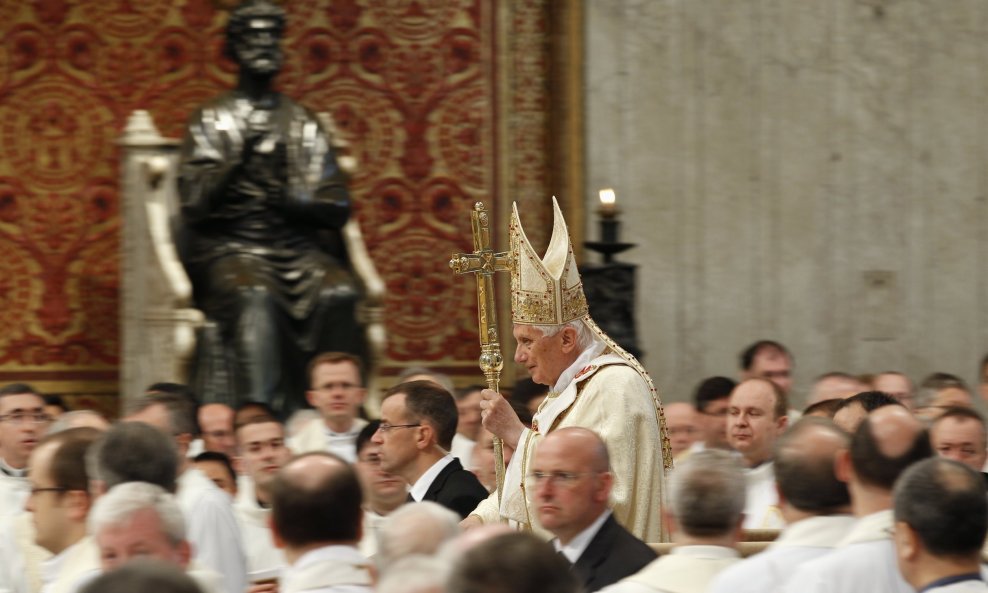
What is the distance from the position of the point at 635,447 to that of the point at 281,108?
4.76 m

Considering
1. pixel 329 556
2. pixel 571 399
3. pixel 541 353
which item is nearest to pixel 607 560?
pixel 329 556

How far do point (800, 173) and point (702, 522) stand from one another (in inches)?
297

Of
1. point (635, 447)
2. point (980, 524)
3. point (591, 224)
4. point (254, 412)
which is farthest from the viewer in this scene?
point (591, 224)

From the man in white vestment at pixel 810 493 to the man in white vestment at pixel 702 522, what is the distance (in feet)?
0.38

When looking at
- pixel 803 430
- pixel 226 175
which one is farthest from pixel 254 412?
pixel 803 430

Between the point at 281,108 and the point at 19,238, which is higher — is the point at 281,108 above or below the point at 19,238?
above

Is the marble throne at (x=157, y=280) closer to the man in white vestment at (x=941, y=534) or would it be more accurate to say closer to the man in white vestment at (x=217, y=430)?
the man in white vestment at (x=217, y=430)

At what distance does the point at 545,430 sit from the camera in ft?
20.2

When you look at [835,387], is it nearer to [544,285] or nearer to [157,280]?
[544,285]

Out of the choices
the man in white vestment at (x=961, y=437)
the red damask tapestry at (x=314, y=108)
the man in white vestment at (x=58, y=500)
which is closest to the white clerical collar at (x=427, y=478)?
the man in white vestment at (x=58, y=500)

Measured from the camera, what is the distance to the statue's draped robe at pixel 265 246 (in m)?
9.59

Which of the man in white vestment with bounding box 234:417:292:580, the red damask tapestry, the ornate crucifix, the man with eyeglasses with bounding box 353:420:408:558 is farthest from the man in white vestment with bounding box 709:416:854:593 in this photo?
the red damask tapestry

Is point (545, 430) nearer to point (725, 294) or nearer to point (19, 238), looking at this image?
point (725, 294)

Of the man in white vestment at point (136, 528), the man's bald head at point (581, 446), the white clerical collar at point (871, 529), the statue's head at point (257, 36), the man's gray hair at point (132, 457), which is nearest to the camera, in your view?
the man in white vestment at point (136, 528)
